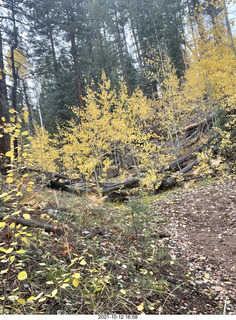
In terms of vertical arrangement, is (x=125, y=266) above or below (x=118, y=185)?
below

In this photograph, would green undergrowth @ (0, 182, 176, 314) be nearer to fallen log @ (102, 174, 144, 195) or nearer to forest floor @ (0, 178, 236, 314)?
forest floor @ (0, 178, 236, 314)

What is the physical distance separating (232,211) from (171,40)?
2056cm

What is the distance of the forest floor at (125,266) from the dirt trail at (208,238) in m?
0.02

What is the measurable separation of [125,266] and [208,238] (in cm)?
229

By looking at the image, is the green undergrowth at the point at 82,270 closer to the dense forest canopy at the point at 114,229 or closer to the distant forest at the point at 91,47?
the dense forest canopy at the point at 114,229

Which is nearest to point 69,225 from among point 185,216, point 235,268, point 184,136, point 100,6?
point 235,268

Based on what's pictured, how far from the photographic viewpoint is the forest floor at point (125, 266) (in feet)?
→ 6.11

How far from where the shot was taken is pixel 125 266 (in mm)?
2592

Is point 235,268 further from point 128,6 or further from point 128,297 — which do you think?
point 128,6

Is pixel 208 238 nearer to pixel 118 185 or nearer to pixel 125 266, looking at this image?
pixel 125 266

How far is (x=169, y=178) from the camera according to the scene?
902 cm

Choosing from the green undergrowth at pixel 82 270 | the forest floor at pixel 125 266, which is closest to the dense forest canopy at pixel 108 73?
the green undergrowth at pixel 82 270

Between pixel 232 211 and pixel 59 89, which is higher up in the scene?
pixel 59 89

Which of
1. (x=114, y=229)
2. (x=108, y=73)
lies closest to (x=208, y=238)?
(x=114, y=229)
